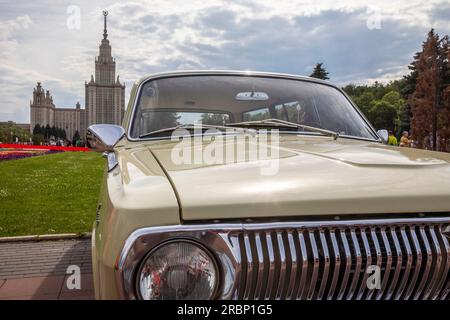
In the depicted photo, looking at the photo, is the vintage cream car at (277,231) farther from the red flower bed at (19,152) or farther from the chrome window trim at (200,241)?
the red flower bed at (19,152)

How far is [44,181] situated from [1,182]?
3.40 feet

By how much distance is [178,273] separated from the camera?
1.26 metres

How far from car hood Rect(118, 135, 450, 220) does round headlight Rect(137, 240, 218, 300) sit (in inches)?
4.0

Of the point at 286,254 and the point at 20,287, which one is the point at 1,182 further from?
the point at 286,254

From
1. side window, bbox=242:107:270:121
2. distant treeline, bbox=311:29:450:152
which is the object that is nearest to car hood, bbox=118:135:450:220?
side window, bbox=242:107:270:121

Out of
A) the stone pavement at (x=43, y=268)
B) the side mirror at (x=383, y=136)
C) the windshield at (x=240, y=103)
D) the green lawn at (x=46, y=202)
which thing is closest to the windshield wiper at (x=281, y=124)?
the windshield at (x=240, y=103)

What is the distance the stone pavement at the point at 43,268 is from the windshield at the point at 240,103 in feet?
5.63

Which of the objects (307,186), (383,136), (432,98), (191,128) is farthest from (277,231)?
(432,98)

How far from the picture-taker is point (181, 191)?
140 centimetres

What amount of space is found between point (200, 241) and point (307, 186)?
1.38ft

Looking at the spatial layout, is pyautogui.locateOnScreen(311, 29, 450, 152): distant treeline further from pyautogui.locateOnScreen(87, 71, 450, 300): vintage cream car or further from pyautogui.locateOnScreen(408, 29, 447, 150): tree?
pyautogui.locateOnScreen(87, 71, 450, 300): vintage cream car

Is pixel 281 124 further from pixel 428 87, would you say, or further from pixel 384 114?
pixel 384 114

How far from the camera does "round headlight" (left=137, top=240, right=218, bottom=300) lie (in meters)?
1.25

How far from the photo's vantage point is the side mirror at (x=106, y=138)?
2506mm
